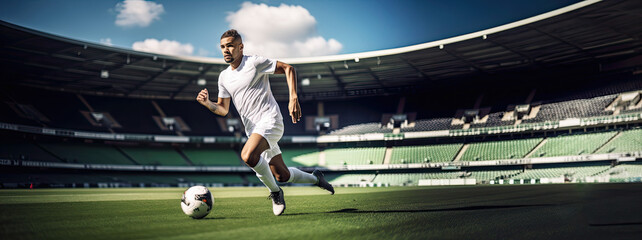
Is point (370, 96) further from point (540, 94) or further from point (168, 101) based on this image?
point (168, 101)

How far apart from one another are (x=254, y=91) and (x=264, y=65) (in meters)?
0.36

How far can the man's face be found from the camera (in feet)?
17.8

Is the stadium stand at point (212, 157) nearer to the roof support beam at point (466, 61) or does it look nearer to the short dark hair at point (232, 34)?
the roof support beam at point (466, 61)

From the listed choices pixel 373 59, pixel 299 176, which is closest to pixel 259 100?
pixel 299 176

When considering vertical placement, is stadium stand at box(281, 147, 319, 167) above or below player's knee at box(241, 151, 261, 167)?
below

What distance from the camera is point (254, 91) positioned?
559 cm

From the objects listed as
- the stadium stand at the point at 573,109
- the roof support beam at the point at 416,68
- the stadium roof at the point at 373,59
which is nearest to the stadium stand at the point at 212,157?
the stadium roof at the point at 373,59

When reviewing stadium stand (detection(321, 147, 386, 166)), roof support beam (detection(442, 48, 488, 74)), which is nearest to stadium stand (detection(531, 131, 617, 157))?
roof support beam (detection(442, 48, 488, 74))

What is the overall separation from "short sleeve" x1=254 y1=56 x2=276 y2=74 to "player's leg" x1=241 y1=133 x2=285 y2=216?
876mm

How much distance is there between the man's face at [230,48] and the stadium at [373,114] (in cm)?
1858

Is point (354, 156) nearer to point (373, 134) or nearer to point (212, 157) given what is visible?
point (373, 134)

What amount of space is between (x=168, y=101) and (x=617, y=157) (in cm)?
3705

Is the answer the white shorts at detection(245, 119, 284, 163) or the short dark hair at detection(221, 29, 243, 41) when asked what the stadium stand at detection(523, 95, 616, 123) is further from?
the short dark hair at detection(221, 29, 243, 41)

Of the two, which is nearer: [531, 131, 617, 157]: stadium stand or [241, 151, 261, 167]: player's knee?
[241, 151, 261, 167]: player's knee
